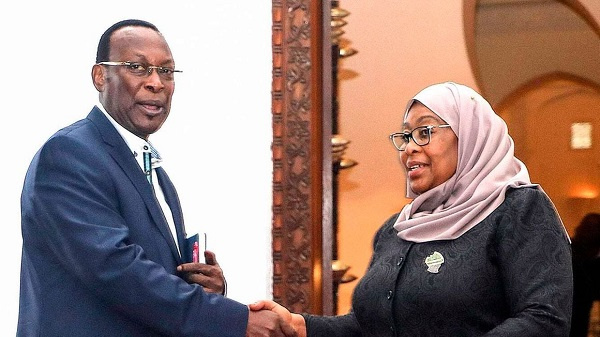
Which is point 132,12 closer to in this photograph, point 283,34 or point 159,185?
point 283,34

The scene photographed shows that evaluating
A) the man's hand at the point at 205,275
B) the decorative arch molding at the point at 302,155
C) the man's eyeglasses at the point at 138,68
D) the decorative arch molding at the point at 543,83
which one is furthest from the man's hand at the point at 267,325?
the decorative arch molding at the point at 543,83

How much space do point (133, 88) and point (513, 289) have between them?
114 centimetres

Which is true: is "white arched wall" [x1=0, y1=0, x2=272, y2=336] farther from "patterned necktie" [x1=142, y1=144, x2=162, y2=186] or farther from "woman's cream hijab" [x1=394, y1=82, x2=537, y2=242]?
"woman's cream hijab" [x1=394, y1=82, x2=537, y2=242]

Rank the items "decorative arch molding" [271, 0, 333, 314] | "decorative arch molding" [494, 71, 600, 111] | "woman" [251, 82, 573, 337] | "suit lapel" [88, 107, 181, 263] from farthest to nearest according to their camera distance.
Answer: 1. "decorative arch molding" [271, 0, 333, 314]
2. "decorative arch molding" [494, 71, 600, 111]
3. "suit lapel" [88, 107, 181, 263]
4. "woman" [251, 82, 573, 337]

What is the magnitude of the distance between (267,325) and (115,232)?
22.5 inches

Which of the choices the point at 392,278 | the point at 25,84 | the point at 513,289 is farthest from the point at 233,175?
the point at 513,289

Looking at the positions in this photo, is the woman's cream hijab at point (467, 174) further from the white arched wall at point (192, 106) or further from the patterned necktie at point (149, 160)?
the white arched wall at point (192, 106)

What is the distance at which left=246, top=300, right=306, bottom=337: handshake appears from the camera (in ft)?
9.21

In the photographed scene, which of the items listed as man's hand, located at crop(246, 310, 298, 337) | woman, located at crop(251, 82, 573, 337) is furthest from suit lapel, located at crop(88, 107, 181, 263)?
woman, located at crop(251, 82, 573, 337)

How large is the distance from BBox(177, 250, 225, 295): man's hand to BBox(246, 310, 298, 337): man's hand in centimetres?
12

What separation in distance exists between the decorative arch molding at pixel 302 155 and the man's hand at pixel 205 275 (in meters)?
1.17

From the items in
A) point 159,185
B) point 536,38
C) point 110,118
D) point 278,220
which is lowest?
point 278,220

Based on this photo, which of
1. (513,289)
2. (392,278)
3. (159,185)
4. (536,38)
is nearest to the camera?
(513,289)

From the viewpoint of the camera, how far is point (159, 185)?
2816 millimetres
